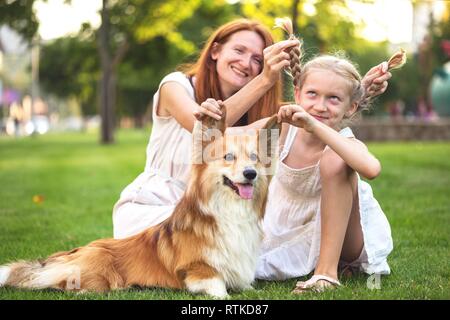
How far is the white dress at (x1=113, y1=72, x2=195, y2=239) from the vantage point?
495 cm

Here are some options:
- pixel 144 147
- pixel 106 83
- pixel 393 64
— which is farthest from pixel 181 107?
pixel 106 83

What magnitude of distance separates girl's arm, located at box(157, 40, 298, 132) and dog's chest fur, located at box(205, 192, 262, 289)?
0.69m

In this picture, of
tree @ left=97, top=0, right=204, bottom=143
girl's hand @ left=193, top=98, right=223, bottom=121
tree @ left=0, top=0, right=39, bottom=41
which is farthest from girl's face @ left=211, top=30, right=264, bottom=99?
tree @ left=97, top=0, right=204, bottom=143

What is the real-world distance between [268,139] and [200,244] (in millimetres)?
780

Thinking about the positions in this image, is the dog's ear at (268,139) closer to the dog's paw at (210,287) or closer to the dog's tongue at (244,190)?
the dog's tongue at (244,190)

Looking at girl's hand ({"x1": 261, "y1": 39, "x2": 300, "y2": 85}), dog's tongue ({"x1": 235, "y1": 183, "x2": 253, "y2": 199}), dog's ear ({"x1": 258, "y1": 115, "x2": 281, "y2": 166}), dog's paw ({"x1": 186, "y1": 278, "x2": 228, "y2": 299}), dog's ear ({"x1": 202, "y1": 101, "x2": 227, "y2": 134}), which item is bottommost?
dog's paw ({"x1": 186, "y1": 278, "x2": 228, "y2": 299})

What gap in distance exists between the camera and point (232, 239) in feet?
13.5

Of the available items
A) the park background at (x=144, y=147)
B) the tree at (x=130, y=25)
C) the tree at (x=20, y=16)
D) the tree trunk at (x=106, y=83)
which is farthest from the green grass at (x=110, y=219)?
the tree at (x=130, y=25)

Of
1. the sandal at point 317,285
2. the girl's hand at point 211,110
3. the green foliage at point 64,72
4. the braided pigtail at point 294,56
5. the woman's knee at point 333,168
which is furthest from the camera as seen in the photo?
the green foliage at point 64,72

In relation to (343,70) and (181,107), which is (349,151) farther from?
(181,107)

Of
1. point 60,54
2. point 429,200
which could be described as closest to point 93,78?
point 60,54

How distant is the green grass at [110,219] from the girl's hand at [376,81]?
136cm

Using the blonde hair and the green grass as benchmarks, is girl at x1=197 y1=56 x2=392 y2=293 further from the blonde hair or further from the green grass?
the green grass

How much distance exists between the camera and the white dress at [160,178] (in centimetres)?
495
